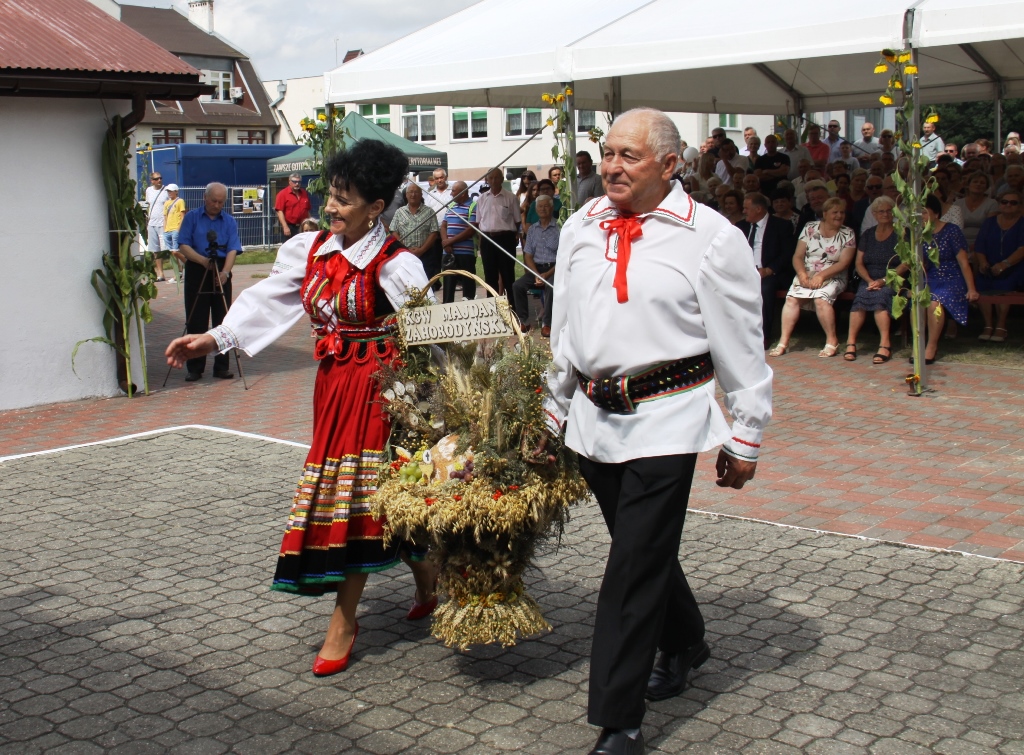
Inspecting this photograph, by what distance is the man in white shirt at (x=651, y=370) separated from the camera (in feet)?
11.7

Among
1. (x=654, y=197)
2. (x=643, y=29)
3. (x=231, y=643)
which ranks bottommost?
(x=231, y=643)

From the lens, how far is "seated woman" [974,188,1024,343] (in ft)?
37.4

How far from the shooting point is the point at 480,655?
4586 millimetres

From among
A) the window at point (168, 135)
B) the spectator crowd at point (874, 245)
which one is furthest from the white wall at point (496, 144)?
the spectator crowd at point (874, 245)

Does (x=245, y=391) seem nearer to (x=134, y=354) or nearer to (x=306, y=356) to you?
(x=134, y=354)

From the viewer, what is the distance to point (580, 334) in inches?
146

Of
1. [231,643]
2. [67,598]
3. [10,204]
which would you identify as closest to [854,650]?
[231,643]

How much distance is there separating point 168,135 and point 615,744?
56.0m

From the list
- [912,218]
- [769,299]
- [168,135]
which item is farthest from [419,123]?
[912,218]

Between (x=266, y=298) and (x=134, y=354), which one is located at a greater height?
(x=266, y=298)

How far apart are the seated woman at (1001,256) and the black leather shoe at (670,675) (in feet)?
28.0

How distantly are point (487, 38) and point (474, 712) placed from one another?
9.67m

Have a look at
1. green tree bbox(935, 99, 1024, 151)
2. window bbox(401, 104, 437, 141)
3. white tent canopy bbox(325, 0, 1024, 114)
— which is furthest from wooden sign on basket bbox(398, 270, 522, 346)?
window bbox(401, 104, 437, 141)

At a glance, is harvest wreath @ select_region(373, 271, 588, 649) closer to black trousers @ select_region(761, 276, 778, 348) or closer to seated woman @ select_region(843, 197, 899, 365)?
seated woman @ select_region(843, 197, 899, 365)
